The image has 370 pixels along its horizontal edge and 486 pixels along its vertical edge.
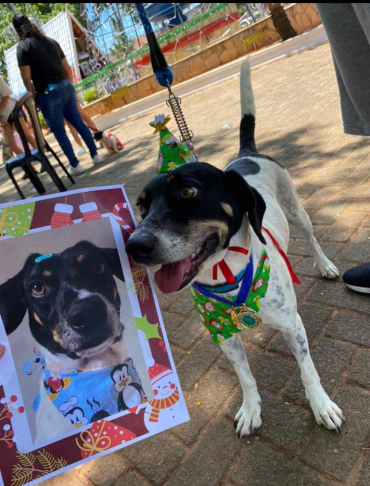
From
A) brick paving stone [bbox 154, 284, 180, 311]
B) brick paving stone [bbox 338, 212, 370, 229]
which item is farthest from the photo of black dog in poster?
brick paving stone [bbox 338, 212, 370, 229]

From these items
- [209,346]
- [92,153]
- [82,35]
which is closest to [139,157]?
[92,153]

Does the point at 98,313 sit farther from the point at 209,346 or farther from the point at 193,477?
the point at 209,346

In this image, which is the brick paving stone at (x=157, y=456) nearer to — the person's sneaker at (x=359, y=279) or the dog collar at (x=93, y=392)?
the dog collar at (x=93, y=392)

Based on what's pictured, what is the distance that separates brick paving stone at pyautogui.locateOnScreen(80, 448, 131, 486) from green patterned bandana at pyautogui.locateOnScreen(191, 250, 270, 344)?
2.89 feet

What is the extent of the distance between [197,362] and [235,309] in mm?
947

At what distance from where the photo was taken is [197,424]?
89.9 inches

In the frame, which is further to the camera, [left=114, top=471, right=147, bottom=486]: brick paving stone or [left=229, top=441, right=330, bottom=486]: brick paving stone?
[left=114, top=471, right=147, bottom=486]: brick paving stone

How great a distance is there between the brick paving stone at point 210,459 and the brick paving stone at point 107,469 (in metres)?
0.31

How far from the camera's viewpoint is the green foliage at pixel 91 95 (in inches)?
850

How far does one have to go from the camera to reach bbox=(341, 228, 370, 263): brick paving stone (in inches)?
123

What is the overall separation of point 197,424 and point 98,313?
1.12 meters

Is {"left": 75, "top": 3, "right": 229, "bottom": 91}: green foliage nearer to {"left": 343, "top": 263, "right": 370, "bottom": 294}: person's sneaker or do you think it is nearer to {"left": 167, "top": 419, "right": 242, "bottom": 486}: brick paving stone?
{"left": 343, "top": 263, "right": 370, "bottom": 294}: person's sneaker

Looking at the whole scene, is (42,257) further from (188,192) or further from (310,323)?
(310,323)

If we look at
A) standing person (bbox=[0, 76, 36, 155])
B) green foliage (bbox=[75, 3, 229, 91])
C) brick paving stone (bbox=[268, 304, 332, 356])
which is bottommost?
brick paving stone (bbox=[268, 304, 332, 356])
